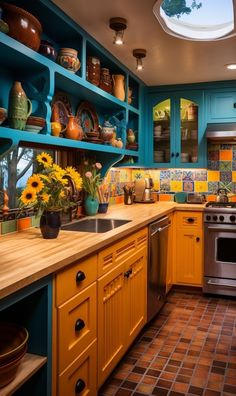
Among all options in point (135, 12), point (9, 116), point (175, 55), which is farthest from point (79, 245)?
point (175, 55)

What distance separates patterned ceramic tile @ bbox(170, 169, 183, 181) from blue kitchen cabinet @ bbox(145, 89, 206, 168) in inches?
8.6

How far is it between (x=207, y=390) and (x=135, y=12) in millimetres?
2300

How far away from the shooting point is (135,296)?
8.60 feet

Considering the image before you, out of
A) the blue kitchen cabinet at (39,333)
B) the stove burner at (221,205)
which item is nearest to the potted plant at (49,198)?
the blue kitchen cabinet at (39,333)

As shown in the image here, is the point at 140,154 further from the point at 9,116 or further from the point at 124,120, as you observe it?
the point at 9,116

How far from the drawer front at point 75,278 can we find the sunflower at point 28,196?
423 millimetres

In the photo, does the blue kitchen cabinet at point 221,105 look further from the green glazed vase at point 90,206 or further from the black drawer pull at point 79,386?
the black drawer pull at point 79,386

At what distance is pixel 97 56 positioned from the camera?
9.81 ft

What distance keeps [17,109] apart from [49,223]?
24.6 inches

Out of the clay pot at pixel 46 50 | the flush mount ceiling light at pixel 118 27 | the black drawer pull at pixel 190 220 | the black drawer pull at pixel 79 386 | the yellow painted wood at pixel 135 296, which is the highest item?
the flush mount ceiling light at pixel 118 27

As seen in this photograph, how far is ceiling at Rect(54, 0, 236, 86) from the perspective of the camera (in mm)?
2209

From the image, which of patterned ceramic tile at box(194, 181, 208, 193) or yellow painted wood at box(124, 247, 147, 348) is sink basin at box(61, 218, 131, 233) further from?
patterned ceramic tile at box(194, 181, 208, 193)

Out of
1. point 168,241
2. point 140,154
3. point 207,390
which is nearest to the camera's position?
point 207,390

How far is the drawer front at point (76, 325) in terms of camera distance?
1606 millimetres
